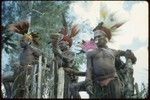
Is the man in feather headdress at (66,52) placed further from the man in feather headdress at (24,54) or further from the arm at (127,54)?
the arm at (127,54)

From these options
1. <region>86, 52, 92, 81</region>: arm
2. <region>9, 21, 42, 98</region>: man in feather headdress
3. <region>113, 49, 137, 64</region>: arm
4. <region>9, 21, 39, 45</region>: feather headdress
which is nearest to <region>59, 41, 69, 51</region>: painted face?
<region>9, 21, 42, 98</region>: man in feather headdress

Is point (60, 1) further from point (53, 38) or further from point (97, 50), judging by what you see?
point (97, 50)

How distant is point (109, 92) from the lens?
9953 mm

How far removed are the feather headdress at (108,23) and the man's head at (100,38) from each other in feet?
0.49

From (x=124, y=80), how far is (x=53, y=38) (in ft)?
6.42

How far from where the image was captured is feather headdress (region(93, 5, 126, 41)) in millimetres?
10625

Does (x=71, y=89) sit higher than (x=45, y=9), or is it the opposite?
(x=45, y=9)

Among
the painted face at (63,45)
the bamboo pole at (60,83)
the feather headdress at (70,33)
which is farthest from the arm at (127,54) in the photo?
the feather headdress at (70,33)

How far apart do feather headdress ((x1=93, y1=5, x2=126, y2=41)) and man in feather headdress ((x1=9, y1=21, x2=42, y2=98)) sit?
1508 mm

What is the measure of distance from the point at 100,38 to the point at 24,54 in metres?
1.81

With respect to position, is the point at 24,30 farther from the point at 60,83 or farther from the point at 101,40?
the point at 101,40

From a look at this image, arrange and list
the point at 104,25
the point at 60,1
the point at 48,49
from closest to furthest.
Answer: the point at 104,25, the point at 48,49, the point at 60,1

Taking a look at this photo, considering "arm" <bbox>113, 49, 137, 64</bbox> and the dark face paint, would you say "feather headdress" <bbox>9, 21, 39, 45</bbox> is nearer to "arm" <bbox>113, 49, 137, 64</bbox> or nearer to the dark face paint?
the dark face paint

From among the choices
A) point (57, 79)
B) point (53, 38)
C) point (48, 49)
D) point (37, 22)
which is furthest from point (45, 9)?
point (57, 79)
